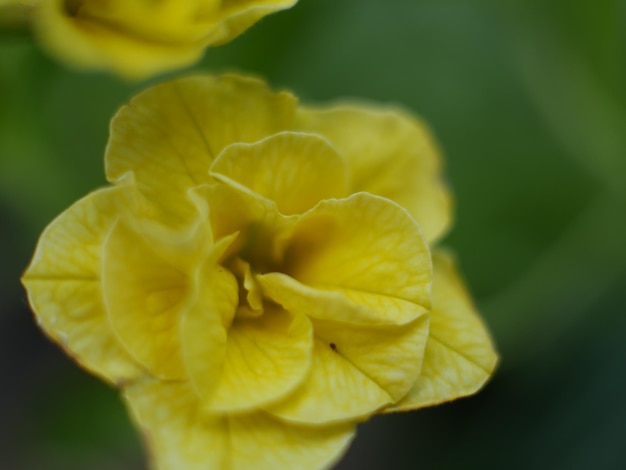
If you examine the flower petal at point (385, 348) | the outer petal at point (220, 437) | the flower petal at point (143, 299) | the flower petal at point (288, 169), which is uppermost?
the flower petal at point (288, 169)

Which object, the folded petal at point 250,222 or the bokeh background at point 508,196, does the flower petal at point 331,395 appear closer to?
the folded petal at point 250,222

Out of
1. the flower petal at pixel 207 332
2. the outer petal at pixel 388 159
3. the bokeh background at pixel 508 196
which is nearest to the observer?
the flower petal at pixel 207 332

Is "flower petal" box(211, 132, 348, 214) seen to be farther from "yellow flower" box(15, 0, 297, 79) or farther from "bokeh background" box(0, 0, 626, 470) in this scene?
"bokeh background" box(0, 0, 626, 470)

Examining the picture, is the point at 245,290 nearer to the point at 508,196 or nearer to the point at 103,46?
the point at 103,46

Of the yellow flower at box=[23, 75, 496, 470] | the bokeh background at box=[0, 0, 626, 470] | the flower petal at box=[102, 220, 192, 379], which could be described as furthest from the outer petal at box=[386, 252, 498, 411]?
the bokeh background at box=[0, 0, 626, 470]

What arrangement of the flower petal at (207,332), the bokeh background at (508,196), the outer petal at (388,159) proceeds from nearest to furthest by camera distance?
the flower petal at (207,332), the outer petal at (388,159), the bokeh background at (508,196)

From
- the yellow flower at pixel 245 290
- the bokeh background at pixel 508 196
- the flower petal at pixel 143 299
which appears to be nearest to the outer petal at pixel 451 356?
the yellow flower at pixel 245 290

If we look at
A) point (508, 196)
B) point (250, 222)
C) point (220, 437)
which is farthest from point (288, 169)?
point (508, 196)
